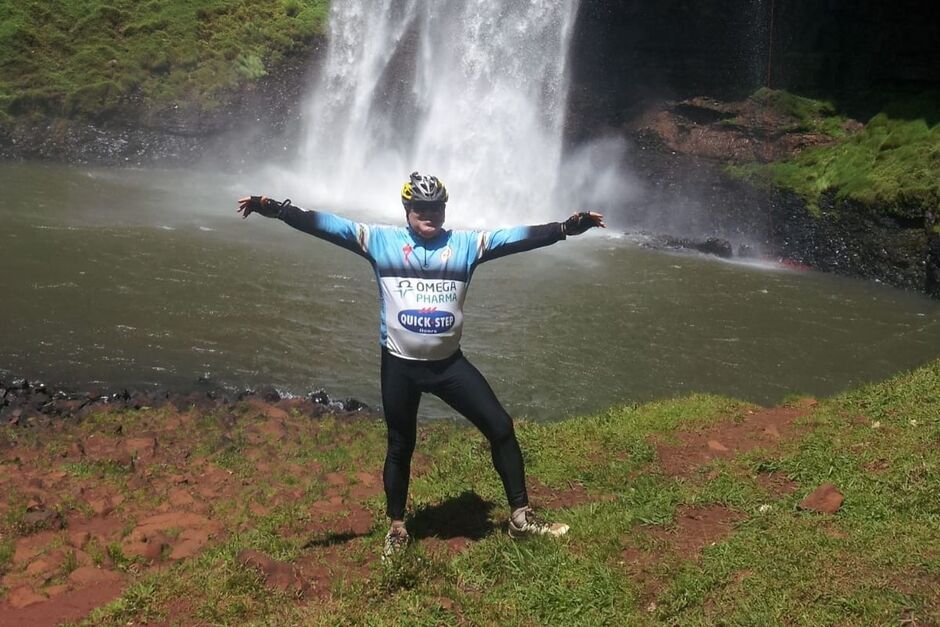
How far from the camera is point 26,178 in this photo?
922 inches

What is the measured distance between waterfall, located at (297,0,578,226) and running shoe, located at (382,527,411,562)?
1841cm

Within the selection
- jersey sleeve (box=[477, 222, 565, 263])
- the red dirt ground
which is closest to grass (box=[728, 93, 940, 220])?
the red dirt ground

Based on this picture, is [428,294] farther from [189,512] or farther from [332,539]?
[189,512]

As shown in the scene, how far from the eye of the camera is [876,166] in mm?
19766

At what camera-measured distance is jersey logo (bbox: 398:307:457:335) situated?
4691 millimetres

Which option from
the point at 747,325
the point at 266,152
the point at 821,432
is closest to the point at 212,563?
the point at 821,432

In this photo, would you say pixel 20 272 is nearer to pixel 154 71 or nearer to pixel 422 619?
pixel 422 619

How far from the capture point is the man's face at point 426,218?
15.4ft

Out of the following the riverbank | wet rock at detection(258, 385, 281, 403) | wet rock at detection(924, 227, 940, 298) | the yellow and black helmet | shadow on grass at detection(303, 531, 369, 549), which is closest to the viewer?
the riverbank

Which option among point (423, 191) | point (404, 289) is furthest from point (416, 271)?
point (423, 191)

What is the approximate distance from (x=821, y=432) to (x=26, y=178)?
22996mm

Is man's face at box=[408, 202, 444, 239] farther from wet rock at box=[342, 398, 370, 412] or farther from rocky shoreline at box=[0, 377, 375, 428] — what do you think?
wet rock at box=[342, 398, 370, 412]

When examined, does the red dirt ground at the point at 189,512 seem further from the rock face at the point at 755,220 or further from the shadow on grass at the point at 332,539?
the rock face at the point at 755,220

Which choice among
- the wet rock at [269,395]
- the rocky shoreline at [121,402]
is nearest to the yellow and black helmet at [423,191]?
the rocky shoreline at [121,402]
